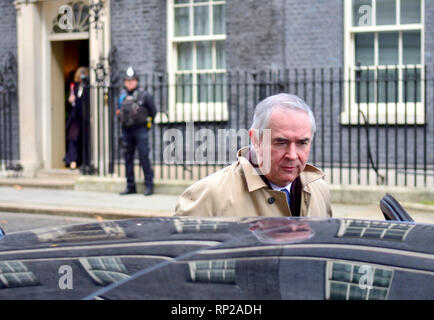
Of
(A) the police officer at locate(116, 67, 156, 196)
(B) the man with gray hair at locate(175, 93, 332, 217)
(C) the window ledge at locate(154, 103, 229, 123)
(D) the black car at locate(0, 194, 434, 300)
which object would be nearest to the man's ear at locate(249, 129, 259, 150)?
(B) the man with gray hair at locate(175, 93, 332, 217)

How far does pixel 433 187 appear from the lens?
32.2 feet

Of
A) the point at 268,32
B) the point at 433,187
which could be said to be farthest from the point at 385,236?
the point at 268,32

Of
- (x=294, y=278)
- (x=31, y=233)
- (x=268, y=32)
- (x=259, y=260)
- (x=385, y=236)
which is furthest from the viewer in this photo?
(x=268, y=32)

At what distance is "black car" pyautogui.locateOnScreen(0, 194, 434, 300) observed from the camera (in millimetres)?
1565

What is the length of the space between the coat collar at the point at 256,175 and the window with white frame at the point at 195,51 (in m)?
10.0

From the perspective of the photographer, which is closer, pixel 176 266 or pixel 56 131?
pixel 176 266

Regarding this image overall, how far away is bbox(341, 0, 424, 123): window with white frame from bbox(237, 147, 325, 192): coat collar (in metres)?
8.97

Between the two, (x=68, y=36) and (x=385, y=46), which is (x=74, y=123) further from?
(x=385, y=46)

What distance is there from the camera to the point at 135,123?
36.0 ft

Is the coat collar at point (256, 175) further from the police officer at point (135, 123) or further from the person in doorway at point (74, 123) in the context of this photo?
the person in doorway at point (74, 123)

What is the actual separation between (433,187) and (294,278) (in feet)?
28.6

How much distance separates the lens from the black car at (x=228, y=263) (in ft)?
5.14
